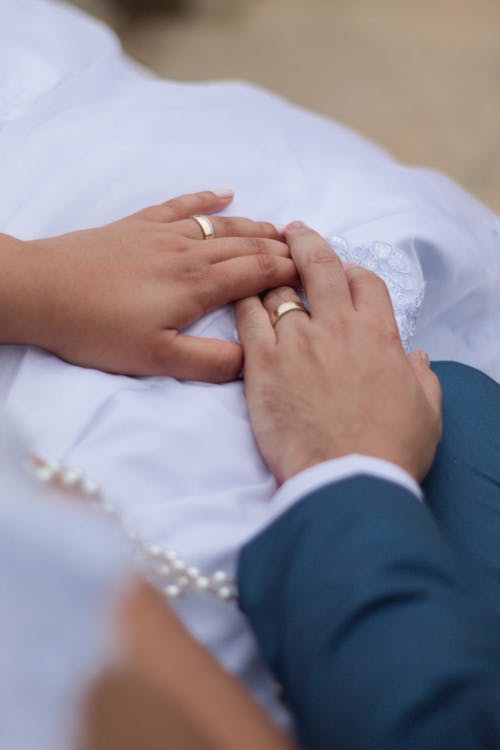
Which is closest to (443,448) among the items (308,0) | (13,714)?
(13,714)

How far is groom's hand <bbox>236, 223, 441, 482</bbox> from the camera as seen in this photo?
1.97 feet

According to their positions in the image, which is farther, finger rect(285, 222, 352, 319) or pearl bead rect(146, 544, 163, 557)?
finger rect(285, 222, 352, 319)

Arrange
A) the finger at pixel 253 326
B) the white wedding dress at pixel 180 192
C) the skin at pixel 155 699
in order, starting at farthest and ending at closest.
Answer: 1. the finger at pixel 253 326
2. the white wedding dress at pixel 180 192
3. the skin at pixel 155 699

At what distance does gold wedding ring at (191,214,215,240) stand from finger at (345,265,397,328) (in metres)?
0.13

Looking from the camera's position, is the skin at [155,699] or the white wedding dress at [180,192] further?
the white wedding dress at [180,192]

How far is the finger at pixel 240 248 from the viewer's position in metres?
0.73

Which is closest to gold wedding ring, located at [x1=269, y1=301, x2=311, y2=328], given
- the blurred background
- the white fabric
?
the white fabric

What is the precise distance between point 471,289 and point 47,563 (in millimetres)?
689

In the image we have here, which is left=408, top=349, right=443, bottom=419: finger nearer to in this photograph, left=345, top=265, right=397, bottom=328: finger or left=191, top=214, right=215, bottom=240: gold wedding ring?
left=345, top=265, right=397, bottom=328: finger

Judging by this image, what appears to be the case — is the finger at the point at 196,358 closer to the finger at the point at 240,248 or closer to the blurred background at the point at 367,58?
the finger at the point at 240,248

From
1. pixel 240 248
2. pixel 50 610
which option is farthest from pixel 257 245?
pixel 50 610

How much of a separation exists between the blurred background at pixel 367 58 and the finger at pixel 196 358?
132cm

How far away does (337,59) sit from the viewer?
218 centimetres

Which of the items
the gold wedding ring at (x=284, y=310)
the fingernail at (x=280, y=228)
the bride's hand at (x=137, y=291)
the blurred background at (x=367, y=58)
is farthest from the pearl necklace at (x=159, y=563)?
the blurred background at (x=367, y=58)
